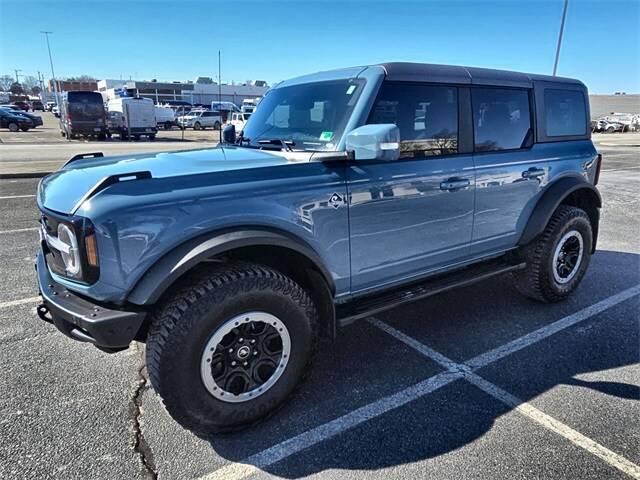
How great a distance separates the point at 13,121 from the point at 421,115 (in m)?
37.8

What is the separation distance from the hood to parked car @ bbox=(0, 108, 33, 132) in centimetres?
3625

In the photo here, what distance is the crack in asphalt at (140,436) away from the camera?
7.53 feet

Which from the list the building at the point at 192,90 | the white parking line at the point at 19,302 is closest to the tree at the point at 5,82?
the building at the point at 192,90

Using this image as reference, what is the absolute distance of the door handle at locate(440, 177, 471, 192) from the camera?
3.34m

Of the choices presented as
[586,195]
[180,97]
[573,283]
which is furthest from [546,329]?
[180,97]

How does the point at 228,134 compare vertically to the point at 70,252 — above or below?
above

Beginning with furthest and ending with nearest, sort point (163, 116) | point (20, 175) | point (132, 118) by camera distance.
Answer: point (163, 116) → point (132, 118) → point (20, 175)

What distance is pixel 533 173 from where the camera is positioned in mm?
4047

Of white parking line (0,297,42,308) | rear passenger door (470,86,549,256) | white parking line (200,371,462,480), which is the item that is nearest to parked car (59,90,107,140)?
white parking line (0,297,42,308)

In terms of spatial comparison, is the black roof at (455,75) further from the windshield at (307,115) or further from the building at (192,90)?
the building at (192,90)

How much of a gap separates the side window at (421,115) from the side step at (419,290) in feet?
3.16

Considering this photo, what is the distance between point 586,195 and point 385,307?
113 inches

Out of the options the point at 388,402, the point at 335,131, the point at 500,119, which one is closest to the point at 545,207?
the point at 500,119

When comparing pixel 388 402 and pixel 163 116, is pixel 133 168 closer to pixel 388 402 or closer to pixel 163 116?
pixel 388 402
